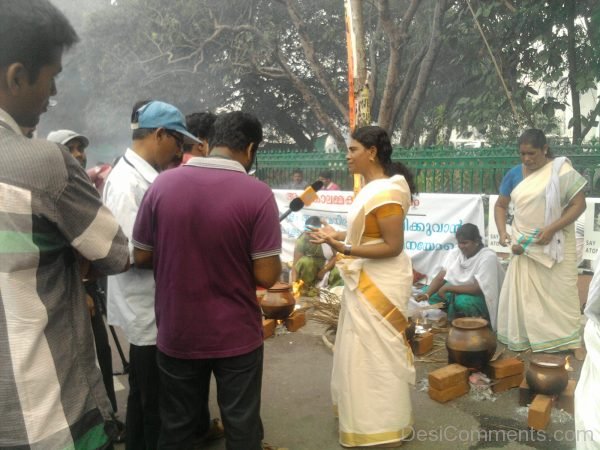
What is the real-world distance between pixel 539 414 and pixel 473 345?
716 mm

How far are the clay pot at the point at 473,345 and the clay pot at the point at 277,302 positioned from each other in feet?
6.21

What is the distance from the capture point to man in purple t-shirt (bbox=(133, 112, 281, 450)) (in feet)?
7.21

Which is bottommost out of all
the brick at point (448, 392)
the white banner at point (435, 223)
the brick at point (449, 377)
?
the brick at point (448, 392)

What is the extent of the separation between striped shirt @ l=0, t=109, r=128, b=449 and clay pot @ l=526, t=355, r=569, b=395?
3.15 meters

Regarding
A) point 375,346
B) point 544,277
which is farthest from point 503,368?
point 375,346

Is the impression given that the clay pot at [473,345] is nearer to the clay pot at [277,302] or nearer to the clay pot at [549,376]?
the clay pot at [549,376]

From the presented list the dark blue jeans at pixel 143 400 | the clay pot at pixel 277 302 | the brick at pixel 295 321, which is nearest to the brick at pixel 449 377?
the clay pot at pixel 277 302

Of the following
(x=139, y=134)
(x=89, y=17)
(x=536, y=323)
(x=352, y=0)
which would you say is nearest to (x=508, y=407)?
(x=536, y=323)

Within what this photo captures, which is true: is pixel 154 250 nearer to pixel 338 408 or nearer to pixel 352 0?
pixel 338 408

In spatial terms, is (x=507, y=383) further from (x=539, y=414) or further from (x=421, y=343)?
(x=421, y=343)

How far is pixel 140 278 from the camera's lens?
101 inches

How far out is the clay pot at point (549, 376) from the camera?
3627mm

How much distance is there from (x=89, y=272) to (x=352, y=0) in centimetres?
546

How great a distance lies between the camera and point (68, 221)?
4.45 feet
